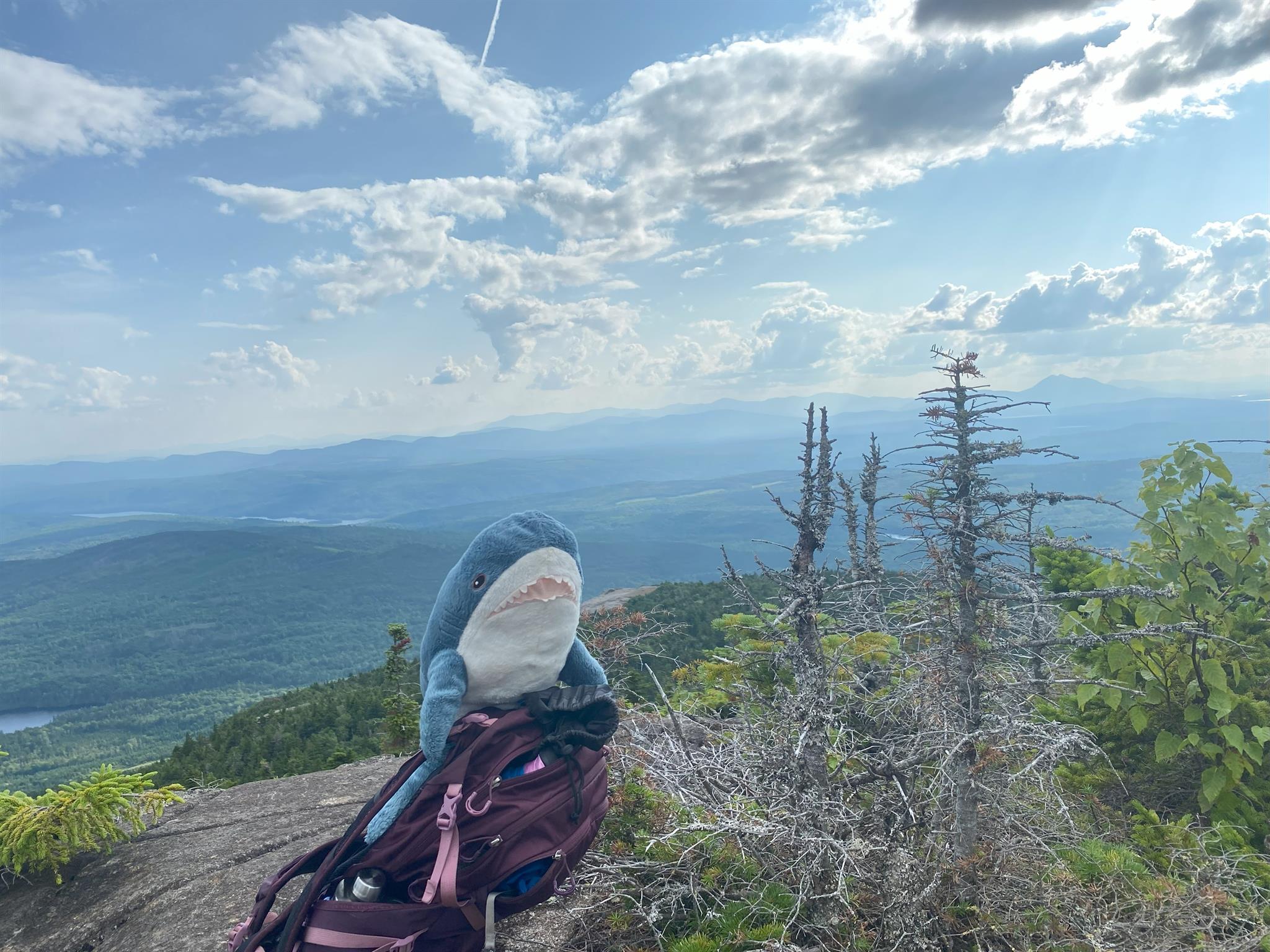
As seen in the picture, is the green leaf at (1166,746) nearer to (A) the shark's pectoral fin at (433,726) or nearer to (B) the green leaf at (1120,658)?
(B) the green leaf at (1120,658)

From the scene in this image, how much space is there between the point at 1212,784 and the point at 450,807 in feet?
20.9

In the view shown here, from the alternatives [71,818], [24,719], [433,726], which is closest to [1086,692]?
[433,726]

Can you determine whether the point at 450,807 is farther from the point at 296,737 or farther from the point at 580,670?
Answer: the point at 296,737

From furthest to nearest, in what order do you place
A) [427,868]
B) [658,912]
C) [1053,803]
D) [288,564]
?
[288,564] < [1053,803] < [658,912] < [427,868]

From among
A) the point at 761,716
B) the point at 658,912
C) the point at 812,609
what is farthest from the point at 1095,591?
the point at 658,912

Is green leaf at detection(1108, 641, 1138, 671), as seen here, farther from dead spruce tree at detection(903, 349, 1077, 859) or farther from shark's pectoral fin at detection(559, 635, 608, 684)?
shark's pectoral fin at detection(559, 635, 608, 684)

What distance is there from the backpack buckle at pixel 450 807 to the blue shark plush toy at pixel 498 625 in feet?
0.75

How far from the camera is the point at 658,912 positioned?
3510mm

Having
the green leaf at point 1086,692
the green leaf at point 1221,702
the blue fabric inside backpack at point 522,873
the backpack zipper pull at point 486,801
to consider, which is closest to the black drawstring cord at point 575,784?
the blue fabric inside backpack at point 522,873

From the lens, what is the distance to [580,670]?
4.02 meters

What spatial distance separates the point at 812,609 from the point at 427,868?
8.48ft

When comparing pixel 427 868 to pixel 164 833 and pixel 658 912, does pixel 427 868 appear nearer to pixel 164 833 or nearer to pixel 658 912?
pixel 658 912

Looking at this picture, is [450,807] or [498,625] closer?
[450,807]

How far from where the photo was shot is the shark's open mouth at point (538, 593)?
11.2 feet
